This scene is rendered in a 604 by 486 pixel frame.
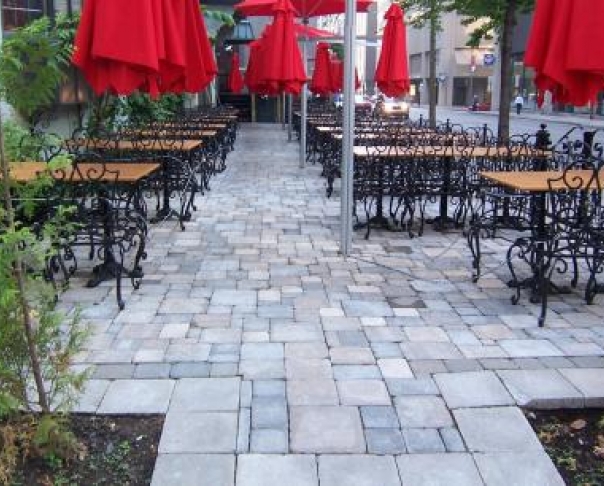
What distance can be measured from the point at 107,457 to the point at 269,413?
79 cm

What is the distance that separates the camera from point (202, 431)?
3271 millimetres

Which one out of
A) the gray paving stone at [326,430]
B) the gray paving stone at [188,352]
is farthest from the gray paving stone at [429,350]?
the gray paving stone at [188,352]

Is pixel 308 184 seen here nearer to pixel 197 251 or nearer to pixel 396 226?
pixel 396 226

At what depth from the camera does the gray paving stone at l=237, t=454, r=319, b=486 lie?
9.43 ft

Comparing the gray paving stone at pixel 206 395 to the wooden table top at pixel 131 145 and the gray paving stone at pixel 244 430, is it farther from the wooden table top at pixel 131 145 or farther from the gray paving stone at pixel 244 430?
the wooden table top at pixel 131 145

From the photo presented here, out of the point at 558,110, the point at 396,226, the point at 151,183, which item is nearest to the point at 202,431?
the point at 396,226

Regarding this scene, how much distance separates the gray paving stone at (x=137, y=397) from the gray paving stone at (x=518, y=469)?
5.06 ft

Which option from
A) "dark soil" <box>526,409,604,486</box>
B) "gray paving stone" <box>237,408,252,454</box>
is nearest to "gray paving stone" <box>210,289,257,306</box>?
"gray paving stone" <box>237,408,252,454</box>

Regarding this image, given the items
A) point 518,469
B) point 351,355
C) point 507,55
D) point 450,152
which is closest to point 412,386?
point 351,355

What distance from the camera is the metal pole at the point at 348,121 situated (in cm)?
651

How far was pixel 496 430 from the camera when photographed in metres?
3.31

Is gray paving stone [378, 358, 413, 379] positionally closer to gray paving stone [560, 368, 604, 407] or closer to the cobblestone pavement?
the cobblestone pavement

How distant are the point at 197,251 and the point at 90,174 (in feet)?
4.92

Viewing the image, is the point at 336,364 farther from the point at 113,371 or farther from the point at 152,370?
the point at 113,371
